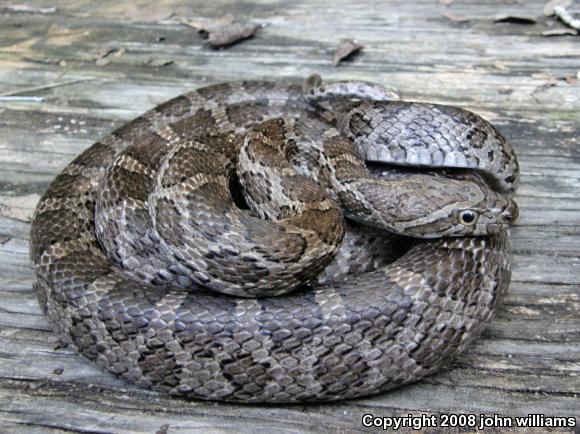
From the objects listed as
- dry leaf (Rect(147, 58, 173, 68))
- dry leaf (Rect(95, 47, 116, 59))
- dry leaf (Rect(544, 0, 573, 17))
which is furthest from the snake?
dry leaf (Rect(544, 0, 573, 17))

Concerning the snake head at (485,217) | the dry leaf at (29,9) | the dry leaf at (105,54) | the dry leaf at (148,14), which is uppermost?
the dry leaf at (29,9)

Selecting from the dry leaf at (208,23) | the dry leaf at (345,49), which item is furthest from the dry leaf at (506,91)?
the dry leaf at (208,23)

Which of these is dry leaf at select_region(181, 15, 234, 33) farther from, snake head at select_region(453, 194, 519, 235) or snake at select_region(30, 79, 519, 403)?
snake head at select_region(453, 194, 519, 235)

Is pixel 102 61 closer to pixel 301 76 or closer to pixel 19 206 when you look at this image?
pixel 301 76

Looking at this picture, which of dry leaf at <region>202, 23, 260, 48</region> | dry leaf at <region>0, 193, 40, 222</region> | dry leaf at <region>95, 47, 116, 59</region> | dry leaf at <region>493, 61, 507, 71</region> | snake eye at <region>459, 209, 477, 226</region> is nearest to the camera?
snake eye at <region>459, 209, 477, 226</region>

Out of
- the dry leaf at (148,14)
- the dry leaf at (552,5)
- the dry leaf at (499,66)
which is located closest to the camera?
the dry leaf at (499,66)

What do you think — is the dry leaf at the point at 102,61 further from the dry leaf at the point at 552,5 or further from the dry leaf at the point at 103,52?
the dry leaf at the point at 552,5

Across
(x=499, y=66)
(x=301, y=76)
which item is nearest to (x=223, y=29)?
(x=301, y=76)
